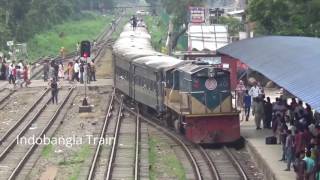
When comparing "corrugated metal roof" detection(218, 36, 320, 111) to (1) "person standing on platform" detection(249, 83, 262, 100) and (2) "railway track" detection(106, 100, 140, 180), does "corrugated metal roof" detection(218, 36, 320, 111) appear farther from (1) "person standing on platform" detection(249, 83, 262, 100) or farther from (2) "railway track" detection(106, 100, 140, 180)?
(2) "railway track" detection(106, 100, 140, 180)

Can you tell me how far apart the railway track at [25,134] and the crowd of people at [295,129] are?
23.2ft

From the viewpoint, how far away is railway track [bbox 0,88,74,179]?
20297 mm

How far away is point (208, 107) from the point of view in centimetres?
2239

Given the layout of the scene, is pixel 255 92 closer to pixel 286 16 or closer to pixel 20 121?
pixel 286 16

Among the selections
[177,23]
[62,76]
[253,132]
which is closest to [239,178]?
[253,132]

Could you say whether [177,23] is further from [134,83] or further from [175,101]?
[175,101]

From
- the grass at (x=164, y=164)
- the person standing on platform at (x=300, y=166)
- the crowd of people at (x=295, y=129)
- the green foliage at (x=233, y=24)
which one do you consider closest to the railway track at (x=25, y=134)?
the grass at (x=164, y=164)

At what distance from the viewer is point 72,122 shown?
28266 mm

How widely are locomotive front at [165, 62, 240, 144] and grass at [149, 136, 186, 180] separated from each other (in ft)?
3.96

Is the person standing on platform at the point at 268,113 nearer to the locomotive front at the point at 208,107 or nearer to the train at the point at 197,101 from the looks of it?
the train at the point at 197,101

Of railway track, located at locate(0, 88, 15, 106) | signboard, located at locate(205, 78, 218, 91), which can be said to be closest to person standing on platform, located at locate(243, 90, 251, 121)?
signboard, located at locate(205, 78, 218, 91)

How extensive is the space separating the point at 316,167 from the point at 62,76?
100 feet

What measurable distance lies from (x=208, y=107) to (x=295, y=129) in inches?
195

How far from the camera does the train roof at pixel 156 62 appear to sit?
82.5 ft
